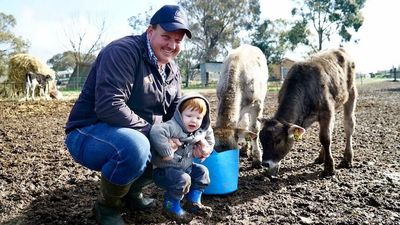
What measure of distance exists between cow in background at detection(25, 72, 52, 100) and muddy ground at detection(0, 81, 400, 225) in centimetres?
1615

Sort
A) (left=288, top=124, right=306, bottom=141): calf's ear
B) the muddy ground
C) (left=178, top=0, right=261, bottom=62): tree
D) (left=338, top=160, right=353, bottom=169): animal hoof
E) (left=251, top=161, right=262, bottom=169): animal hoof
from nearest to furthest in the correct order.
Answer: the muddy ground
(left=288, top=124, right=306, bottom=141): calf's ear
(left=338, top=160, right=353, bottom=169): animal hoof
(left=251, top=161, right=262, bottom=169): animal hoof
(left=178, top=0, right=261, bottom=62): tree

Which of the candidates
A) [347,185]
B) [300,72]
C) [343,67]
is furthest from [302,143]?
[347,185]

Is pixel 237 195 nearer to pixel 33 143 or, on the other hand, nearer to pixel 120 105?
pixel 120 105

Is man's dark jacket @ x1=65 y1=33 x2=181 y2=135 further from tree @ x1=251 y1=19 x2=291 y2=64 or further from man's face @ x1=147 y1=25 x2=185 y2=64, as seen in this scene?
tree @ x1=251 y1=19 x2=291 y2=64

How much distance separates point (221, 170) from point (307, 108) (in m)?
1.92

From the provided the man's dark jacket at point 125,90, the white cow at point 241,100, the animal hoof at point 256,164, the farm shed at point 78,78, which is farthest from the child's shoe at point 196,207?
the farm shed at point 78,78

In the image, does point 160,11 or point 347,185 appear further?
point 347,185

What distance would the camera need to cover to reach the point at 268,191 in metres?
4.63

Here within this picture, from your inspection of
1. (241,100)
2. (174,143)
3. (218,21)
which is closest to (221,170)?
(174,143)

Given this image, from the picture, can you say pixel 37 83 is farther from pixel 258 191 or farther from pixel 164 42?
pixel 164 42

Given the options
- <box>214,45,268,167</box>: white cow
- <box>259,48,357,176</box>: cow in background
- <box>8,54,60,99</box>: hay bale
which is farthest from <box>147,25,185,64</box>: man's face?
<box>8,54,60,99</box>: hay bale

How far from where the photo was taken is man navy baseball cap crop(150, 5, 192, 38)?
3209 millimetres

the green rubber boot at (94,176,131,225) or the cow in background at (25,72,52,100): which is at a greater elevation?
the cow in background at (25,72,52,100)

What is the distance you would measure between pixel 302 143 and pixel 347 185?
2923mm
